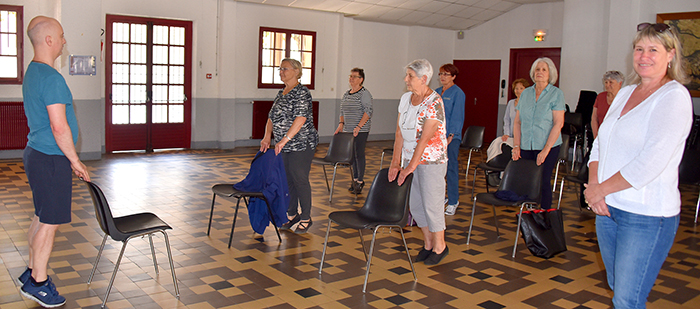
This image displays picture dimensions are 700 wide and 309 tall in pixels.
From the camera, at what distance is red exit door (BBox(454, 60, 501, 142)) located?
46.9 ft

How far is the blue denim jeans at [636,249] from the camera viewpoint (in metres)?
2.26

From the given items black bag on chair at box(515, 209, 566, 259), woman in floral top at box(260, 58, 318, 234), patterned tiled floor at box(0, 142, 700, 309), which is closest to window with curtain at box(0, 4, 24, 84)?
patterned tiled floor at box(0, 142, 700, 309)

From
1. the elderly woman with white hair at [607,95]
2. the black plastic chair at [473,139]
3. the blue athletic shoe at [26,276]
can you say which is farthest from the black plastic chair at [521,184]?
the blue athletic shoe at [26,276]

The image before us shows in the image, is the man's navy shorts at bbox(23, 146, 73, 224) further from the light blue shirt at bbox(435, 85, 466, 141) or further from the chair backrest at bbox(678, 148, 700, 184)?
the chair backrest at bbox(678, 148, 700, 184)

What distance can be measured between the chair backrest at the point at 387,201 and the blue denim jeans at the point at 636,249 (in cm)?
188

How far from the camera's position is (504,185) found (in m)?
5.21

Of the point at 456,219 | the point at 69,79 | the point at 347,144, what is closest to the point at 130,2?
the point at 69,79

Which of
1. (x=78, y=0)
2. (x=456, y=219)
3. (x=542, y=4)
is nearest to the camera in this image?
(x=456, y=219)

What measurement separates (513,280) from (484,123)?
10630 mm

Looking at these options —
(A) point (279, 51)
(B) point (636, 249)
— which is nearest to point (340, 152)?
(B) point (636, 249)

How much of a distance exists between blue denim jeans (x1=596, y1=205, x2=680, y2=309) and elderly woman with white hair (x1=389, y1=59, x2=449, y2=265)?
1.93 metres

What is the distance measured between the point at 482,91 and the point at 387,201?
1087 cm

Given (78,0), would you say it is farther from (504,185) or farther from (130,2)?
(504,185)

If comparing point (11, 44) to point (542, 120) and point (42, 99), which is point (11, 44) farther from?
point (542, 120)
